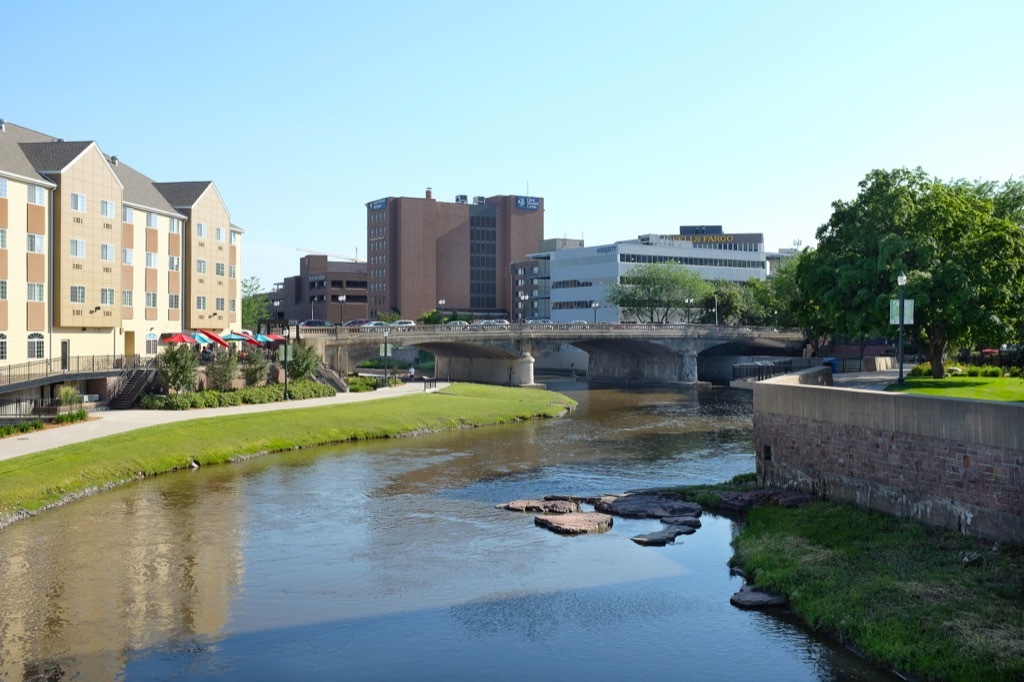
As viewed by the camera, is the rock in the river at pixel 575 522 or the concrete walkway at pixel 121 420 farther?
the concrete walkway at pixel 121 420

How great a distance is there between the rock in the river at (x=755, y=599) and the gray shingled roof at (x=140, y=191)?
5700 cm

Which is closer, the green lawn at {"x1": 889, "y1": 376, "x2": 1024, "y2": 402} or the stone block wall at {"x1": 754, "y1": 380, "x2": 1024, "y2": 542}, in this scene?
the stone block wall at {"x1": 754, "y1": 380, "x2": 1024, "y2": 542}

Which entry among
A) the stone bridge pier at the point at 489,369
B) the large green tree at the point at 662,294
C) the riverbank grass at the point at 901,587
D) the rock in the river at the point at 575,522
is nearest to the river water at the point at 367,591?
the rock in the river at the point at 575,522

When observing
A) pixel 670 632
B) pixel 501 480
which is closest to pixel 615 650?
pixel 670 632

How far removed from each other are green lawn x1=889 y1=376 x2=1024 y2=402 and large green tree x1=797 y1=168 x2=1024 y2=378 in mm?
4475

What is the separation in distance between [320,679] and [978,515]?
18655 millimetres

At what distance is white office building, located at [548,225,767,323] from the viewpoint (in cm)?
17576

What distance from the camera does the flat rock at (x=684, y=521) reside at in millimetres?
35281

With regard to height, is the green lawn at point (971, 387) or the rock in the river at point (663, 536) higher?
the green lawn at point (971, 387)

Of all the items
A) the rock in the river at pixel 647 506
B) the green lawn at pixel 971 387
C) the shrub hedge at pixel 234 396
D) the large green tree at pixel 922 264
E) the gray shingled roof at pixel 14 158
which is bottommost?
the rock in the river at pixel 647 506

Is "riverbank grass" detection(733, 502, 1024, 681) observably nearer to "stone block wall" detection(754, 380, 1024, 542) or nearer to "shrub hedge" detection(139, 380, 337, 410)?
"stone block wall" detection(754, 380, 1024, 542)

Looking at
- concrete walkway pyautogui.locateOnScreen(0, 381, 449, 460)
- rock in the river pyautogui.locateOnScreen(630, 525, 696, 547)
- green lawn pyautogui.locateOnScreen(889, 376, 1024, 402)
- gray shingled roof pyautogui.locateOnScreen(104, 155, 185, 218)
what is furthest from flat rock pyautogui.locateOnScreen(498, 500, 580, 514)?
gray shingled roof pyautogui.locateOnScreen(104, 155, 185, 218)

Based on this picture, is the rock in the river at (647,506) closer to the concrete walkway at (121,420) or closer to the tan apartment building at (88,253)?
the concrete walkway at (121,420)

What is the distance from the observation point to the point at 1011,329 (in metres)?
60.7
